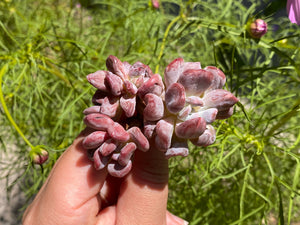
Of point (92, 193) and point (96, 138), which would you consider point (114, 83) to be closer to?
point (96, 138)

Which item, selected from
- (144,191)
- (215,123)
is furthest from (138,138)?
(215,123)

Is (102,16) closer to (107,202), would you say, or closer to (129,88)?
(107,202)

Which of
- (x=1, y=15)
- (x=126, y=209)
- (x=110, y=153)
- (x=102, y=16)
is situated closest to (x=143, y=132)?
(x=110, y=153)

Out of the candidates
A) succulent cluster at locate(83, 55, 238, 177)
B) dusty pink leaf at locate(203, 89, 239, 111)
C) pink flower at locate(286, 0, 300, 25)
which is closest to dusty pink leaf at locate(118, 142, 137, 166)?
succulent cluster at locate(83, 55, 238, 177)

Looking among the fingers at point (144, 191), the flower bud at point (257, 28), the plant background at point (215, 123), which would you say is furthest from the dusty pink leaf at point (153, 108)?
the flower bud at point (257, 28)

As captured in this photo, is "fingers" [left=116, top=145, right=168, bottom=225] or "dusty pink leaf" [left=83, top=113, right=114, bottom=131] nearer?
"dusty pink leaf" [left=83, top=113, right=114, bottom=131]

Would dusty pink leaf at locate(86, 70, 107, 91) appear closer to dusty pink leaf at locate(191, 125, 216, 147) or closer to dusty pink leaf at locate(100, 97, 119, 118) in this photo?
dusty pink leaf at locate(100, 97, 119, 118)

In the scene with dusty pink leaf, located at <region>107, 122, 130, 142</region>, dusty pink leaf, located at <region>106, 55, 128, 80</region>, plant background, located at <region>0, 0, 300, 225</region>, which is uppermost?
dusty pink leaf, located at <region>106, 55, 128, 80</region>
